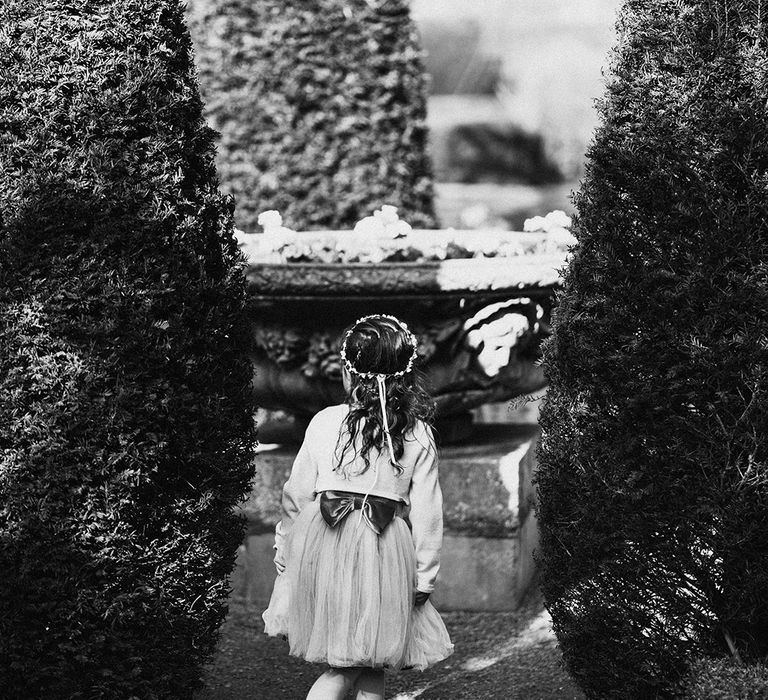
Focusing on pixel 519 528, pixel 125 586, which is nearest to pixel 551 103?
pixel 519 528

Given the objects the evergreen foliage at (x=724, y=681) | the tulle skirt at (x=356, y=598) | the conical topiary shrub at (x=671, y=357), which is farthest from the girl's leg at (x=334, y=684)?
the evergreen foliage at (x=724, y=681)

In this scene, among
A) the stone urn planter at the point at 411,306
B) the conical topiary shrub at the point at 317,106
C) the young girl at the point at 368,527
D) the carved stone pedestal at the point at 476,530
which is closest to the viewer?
the young girl at the point at 368,527

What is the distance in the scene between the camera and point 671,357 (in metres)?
2.83

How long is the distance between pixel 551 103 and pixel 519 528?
7993 millimetres

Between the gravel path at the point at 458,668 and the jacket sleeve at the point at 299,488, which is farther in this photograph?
the gravel path at the point at 458,668

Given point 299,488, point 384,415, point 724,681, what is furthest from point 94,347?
point 724,681

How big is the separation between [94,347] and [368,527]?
0.92 metres

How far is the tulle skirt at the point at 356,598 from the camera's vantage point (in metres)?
3.03

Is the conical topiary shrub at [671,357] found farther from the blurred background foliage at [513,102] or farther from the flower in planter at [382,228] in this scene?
the blurred background foliage at [513,102]

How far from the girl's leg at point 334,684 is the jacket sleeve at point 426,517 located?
333 mm

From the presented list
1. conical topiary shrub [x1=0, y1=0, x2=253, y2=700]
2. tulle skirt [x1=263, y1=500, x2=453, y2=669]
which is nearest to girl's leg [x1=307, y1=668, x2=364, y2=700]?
tulle skirt [x1=263, y1=500, x2=453, y2=669]

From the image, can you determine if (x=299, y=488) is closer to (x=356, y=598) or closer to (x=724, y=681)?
(x=356, y=598)

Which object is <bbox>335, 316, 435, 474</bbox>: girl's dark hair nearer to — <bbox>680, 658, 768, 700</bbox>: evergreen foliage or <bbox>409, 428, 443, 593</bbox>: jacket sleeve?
<bbox>409, 428, 443, 593</bbox>: jacket sleeve

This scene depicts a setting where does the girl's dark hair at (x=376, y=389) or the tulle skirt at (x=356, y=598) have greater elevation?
the girl's dark hair at (x=376, y=389)
